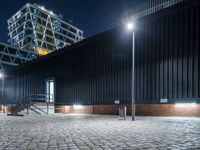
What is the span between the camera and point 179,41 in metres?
17.9

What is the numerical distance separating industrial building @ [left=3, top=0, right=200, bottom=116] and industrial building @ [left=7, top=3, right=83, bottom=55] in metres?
86.8

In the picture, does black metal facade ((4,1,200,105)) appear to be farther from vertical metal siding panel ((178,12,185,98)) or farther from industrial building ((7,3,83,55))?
industrial building ((7,3,83,55))

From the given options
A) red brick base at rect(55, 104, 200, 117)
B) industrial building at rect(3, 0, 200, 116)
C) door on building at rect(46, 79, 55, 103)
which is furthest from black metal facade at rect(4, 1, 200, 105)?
door on building at rect(46, 79, 55, 103)

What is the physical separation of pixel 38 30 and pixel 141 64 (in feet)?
346

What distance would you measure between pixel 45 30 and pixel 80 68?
102 m

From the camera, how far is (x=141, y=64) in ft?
66.7

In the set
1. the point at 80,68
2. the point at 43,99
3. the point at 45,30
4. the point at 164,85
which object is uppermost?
the point at 45,30

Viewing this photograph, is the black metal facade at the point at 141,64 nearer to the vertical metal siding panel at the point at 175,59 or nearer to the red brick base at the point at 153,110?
the vertical metal siding panel at the point at 175,59

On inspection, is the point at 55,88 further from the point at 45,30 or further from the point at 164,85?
the point at 45,30

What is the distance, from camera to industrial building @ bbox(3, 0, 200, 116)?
56.6 ft

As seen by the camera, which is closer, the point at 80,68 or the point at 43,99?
the point at 80,68

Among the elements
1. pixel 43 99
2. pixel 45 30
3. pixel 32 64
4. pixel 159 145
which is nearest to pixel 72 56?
pixel 43 99

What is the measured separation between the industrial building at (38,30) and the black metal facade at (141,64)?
86.8m

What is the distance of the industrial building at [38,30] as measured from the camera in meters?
113
